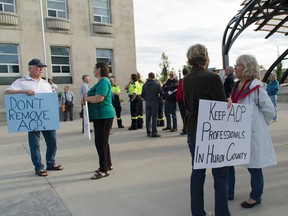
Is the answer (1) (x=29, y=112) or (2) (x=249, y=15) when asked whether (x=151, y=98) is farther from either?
(2) (x=249, y=15)

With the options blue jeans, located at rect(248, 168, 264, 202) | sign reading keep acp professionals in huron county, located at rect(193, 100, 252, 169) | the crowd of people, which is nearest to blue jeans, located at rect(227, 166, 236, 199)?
the crowd of people

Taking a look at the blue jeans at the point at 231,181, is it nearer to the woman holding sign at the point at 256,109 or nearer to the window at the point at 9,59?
the woman holding sign at the point at 256,109

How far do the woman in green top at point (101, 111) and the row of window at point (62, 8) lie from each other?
16.1 meters

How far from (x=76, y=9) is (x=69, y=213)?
1862 centimetres

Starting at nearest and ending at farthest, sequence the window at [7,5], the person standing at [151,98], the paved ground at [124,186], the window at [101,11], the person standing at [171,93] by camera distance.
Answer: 1. the paved ground at [124,186]
2. the person standing at [151,98]
3. the person standing at [171,93]
4. the window at [7,5]
5. the window at [101,11]

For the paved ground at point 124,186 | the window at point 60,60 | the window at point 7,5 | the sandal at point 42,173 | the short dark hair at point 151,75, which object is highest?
the window at point 7,5

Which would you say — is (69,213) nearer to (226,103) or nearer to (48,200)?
(48,200)

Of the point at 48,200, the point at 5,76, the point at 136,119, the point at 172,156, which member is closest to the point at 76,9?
the point at 5,76

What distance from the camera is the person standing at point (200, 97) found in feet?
9.05

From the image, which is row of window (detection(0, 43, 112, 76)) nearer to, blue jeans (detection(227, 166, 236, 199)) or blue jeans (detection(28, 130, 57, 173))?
blue jeans (detection(28, 130, 57, 173))

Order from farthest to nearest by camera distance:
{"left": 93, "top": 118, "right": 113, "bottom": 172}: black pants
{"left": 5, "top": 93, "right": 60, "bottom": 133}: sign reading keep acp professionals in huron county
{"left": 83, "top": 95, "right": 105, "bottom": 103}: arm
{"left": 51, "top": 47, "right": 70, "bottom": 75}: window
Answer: {"left": 51, "top": 47, "right": 70, "bottom": 75}: window, {"left": 5, "top": 93, "right": 60, "bottom": 133}: sign reading keep acp professionals in huron county, {"left": 93, "top": 118, "right": 113, "bottom": 172}: black pants, {"left": 83, "top": 95, "right": 105, "bottom": 103}: arm

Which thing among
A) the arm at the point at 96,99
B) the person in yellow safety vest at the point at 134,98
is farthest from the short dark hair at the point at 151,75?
the arm at the point at 96,99

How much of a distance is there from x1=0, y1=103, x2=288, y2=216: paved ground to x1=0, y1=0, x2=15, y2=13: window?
13909 millimetres

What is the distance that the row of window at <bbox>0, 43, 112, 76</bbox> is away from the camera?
17562mm
